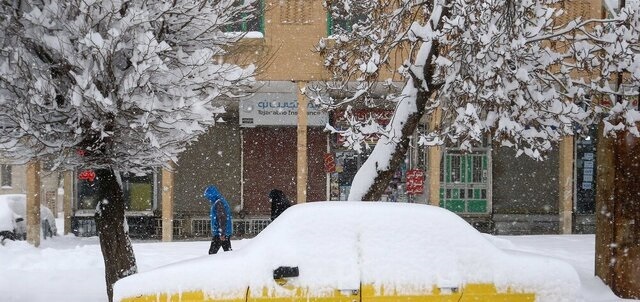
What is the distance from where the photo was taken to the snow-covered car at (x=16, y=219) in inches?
576

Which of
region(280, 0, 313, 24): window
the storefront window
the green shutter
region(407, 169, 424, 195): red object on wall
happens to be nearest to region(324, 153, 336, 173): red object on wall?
region(407, 169, 424, 195): red object on wall

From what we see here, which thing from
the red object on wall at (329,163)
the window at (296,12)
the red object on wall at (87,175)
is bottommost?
the red object on wall at (87,175)

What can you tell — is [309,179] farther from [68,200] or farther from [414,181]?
[68,200]

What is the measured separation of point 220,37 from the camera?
787 cm

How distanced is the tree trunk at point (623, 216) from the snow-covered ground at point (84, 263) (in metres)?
0.29

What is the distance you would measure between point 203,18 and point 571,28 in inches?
185

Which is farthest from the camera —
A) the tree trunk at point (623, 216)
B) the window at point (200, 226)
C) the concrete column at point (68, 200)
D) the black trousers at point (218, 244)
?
the window at point (200, 226)

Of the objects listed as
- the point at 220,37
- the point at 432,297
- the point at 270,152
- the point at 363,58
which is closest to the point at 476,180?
the point at 270,152

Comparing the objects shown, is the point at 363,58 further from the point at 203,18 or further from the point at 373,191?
the point at 203,18

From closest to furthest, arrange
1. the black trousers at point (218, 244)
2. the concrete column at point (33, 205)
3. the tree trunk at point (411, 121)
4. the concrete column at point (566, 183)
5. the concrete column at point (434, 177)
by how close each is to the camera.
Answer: the tree trunk at point (411, 121) → the black trousers at point (218, 244) → the concrete column at point (33, 205) → the concrete column at point (434, 177) → the concrete column at point (566, 183)

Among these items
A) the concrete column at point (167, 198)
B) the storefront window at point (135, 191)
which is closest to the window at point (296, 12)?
the concrete column at point (167, 198)

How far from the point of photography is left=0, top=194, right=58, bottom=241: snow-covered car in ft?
48.0

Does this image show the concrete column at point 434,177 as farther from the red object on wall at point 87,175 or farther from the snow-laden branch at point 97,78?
the red object on wall at point 87,175

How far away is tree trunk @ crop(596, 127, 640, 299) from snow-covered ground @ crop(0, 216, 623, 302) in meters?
0.29
